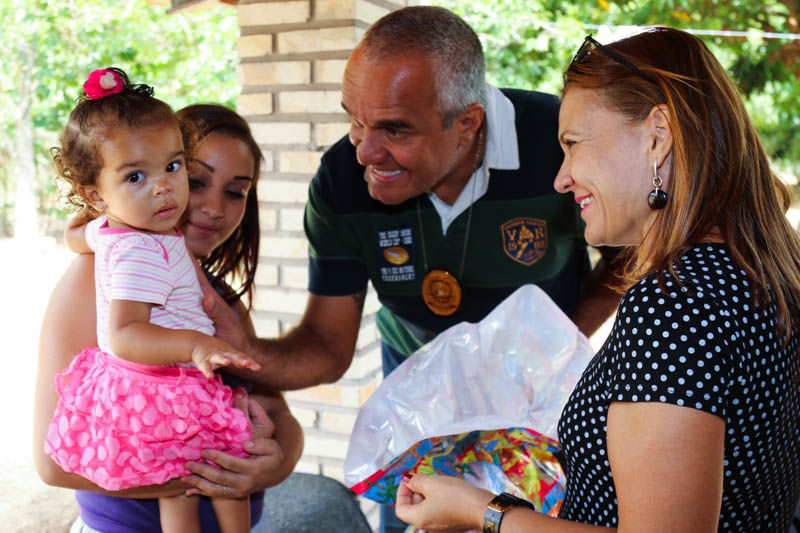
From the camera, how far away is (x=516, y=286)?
2.24 metres

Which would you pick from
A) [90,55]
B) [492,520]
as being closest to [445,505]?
[492,520]

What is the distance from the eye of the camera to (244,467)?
1.63 meters

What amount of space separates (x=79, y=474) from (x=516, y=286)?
4.37ft

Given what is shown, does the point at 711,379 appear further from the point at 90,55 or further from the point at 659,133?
the point at 90,55

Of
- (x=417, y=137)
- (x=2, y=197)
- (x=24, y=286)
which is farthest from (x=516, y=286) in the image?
(x=2, y=197)

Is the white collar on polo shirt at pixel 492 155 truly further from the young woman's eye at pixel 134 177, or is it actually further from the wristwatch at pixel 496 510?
the wristwatch at pixel 496 510

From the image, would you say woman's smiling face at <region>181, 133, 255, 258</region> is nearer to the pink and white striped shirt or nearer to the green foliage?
the pink and white striped shirt

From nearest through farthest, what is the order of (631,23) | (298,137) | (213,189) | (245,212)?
(213,189) → (245,212) → (298,137) → (631,23)

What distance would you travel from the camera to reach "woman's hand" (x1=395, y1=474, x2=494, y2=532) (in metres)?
1.25

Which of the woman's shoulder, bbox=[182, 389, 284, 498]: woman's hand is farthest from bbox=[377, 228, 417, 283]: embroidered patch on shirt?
the woman's shoulder

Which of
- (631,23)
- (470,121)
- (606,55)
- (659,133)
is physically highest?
(631,23)

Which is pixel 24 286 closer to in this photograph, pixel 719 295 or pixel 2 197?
pixel 2 197

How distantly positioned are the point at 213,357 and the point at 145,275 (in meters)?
0.24

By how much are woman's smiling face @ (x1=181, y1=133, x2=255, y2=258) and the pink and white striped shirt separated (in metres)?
0.20
